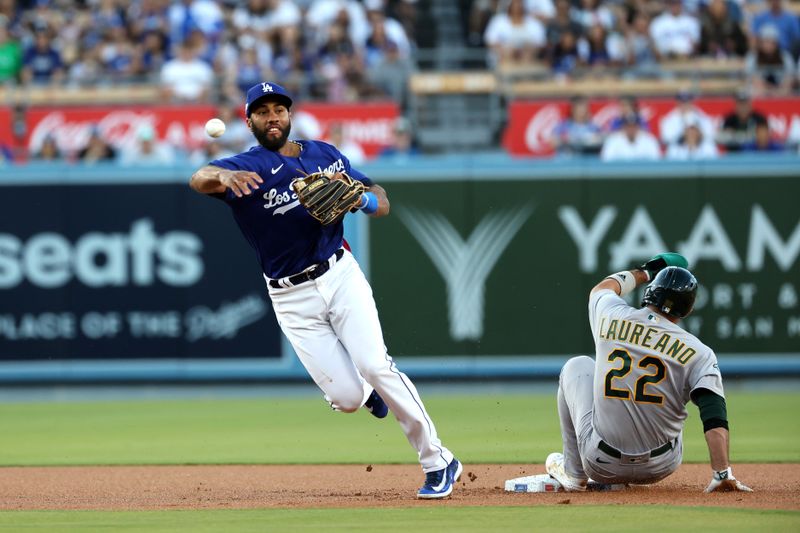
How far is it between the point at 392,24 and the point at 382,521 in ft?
43.7

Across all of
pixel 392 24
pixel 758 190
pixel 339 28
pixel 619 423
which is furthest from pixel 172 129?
pixel 619 423

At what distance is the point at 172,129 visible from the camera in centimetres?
1594

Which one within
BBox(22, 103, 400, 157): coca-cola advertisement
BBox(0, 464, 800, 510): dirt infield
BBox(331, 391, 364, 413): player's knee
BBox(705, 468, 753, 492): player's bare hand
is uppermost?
BBox(22, 103, 400, 157): coca-cola advertisement

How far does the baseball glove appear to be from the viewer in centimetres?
665

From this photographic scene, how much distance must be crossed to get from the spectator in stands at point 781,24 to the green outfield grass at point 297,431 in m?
6.38

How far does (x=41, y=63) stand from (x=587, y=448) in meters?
12.5

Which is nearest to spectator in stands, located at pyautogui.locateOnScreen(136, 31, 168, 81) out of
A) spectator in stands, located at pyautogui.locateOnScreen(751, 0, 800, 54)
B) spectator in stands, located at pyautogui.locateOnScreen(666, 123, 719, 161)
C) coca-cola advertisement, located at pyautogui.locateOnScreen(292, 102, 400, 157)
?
coca-cola advertisement, located at pyautogui.locateOnScreen(292, 102, 400, 157)

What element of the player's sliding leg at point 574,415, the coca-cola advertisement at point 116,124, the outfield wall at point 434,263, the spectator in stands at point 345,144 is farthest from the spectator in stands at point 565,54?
the player's sliding leg at point 574,415

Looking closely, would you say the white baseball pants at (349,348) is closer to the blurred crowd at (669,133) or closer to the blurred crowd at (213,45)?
the blurred crowd at (669,133)

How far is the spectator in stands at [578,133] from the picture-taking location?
15.1m

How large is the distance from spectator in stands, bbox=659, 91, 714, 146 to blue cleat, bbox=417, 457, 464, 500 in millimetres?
9249

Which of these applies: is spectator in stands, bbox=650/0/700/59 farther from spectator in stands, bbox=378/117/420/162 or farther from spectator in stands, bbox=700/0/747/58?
spectator in stands, bbox=378/117/420/162

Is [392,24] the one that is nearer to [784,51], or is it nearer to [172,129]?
[172,129]

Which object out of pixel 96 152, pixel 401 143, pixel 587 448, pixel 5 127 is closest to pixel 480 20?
pixel 401 143
